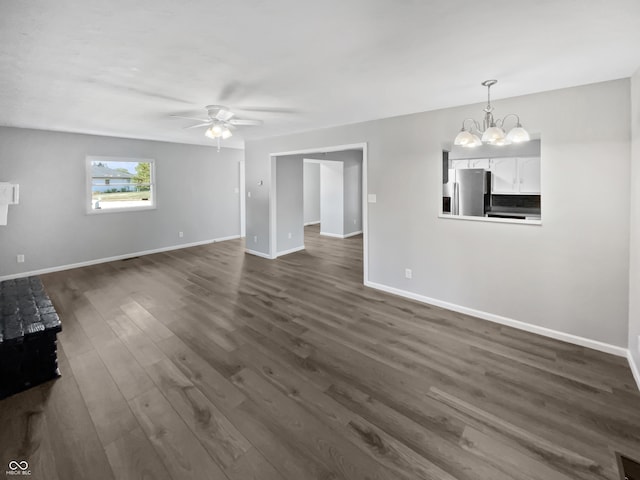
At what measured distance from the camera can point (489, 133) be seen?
263 centimetres

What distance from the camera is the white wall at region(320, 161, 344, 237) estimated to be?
857 cm

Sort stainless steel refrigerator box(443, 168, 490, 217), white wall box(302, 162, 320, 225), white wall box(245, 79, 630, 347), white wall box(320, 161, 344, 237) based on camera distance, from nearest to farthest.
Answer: white wall box(245, 79, 630, 347) < stainless steel refrigerator box(443, 168, 490, 217) < white wall box(320, 161, 344, 237) < white wall box(302, 162, 320, 225)

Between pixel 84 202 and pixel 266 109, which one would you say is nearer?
pixel 266 109

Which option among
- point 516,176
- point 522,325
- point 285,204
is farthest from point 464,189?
point 285,204

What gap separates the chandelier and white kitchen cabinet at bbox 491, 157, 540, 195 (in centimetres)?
240

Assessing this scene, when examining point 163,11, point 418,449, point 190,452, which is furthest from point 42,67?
point 418,449

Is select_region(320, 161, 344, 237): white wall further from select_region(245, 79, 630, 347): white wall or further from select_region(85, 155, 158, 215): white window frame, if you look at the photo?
select_region(85, 155, 158, 215): white window frame

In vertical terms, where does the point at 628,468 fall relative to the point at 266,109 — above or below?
below

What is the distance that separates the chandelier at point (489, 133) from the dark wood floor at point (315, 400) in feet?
6.35

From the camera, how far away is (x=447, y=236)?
147 inches

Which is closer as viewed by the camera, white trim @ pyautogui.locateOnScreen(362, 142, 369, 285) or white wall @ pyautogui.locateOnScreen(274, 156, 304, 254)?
white trim @ pyautogui.locateOnScreen(362, 142, 369, 285)

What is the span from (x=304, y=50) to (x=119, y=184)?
5661mm

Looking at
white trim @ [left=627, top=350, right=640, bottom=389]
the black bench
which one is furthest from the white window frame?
white trim @ [left=627, top=350, right=640, bottom=389]

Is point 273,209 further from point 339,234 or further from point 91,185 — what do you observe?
point 91,185
